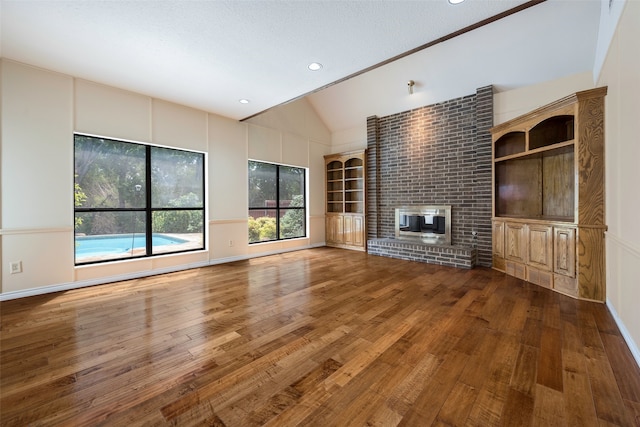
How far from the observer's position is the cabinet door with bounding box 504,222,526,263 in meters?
3.87

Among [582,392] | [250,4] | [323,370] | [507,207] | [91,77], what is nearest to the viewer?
[582,392]

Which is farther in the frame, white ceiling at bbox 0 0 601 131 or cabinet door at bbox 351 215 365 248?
cabinet door at bbox 351 215 365 248

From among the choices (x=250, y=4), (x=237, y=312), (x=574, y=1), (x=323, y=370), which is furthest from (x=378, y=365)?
(x=574, y=1)

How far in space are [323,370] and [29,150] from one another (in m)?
4.32

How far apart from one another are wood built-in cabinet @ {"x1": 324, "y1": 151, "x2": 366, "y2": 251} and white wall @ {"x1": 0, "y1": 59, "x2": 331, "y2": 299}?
262cm

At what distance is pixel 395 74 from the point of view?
514 cm

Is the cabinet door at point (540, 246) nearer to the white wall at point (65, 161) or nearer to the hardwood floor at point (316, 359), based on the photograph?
the hardwood floor at point (316, 359)

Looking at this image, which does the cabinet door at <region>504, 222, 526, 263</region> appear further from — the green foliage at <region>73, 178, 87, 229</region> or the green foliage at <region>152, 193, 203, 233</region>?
the green foliage at <region>73, 178, 87, 229</region>

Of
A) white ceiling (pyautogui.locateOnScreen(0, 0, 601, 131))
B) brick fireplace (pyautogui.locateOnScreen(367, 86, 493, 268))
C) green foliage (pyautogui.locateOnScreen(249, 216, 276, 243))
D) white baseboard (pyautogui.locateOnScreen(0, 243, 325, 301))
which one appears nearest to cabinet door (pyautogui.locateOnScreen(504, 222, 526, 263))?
brick fireplace (pyautogui.locateOnScreen(367, 86, 493, 268))

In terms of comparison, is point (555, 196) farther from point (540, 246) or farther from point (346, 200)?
point (346, 200)

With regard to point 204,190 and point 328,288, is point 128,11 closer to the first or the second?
point 204,190

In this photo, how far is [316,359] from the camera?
6.24 ft

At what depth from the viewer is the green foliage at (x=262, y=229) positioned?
19.1 feet

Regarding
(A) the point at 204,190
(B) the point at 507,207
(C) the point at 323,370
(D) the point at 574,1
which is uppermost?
(D) the point at 574,1
